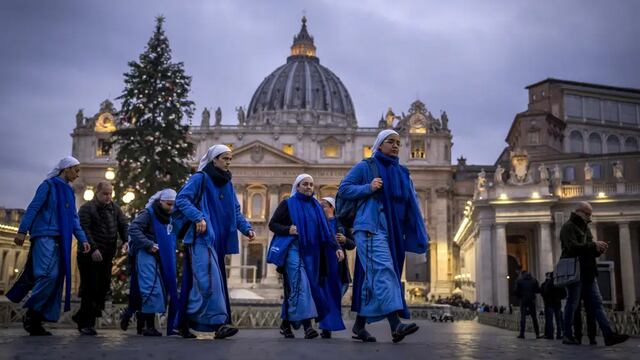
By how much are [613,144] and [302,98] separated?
2007 inches

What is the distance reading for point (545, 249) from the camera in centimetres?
3834

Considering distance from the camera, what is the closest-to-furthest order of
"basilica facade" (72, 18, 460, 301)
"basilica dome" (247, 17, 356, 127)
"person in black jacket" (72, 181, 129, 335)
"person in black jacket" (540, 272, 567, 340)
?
"person in black jacket" (72, 181, 129, 335) < "person in black jacket" (540, 272, 567, 340) < "basilica facade" (72, 18, 460, 301) < "basilica dome" (247, 17, 356, 127)

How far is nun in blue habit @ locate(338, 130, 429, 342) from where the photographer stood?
320 inches

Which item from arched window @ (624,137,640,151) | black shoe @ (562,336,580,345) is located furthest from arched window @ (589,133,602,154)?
black shoe @ (562,336,580,345)

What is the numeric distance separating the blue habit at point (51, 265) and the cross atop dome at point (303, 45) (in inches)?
4409

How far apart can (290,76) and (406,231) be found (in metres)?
101

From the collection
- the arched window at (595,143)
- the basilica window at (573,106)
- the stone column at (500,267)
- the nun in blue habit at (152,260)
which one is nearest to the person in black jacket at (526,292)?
the nun in blue habit at (152,260)

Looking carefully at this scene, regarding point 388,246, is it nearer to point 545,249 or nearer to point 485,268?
point 545,249

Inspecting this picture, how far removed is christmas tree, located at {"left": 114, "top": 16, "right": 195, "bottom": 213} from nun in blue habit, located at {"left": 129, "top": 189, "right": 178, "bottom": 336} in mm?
20197

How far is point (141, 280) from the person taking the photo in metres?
10.6

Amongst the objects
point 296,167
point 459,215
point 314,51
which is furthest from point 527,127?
point 314,51

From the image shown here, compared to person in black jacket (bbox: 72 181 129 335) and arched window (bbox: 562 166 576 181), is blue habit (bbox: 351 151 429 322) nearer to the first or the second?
person in black jacket (bbox: 72 181 129 335)

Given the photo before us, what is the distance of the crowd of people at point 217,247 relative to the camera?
27.7 feet

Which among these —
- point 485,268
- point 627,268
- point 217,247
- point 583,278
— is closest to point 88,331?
point 217,247
